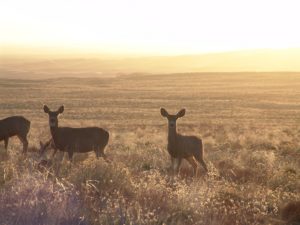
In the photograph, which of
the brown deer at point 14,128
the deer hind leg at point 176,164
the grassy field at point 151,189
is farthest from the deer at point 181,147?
the brown deer at point 14,128

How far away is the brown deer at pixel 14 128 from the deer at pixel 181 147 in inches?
217

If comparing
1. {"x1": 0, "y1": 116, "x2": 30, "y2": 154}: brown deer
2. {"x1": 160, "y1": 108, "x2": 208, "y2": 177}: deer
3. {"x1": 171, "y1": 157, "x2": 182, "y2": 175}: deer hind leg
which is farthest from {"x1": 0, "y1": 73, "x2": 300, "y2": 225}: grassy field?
{"x1": 0, "y1": 116, "x2": 30, "y2": 154}: brown deer

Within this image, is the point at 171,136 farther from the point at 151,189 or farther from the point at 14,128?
the point at 14,128

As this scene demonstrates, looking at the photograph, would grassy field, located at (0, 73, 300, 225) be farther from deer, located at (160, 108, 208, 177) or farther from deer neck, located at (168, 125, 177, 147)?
deer neck, located at (168, 125, 177, 147)

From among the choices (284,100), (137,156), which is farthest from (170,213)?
(284,100)

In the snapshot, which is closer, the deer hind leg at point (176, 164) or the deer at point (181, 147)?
the deer hind leg at point (176, 164)

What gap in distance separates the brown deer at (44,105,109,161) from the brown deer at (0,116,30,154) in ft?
9.31

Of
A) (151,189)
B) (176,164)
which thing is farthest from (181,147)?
(151,189)

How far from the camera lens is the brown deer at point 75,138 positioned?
1477cm

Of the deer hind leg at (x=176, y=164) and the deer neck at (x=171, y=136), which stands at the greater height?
the deer neck at (x=171, y=136)

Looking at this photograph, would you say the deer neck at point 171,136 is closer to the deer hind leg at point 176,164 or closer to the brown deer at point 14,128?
the deer hind leg at point 176,164

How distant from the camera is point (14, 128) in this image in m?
18.1

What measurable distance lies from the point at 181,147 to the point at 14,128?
6.59m

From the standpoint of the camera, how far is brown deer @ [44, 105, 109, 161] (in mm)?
14766
